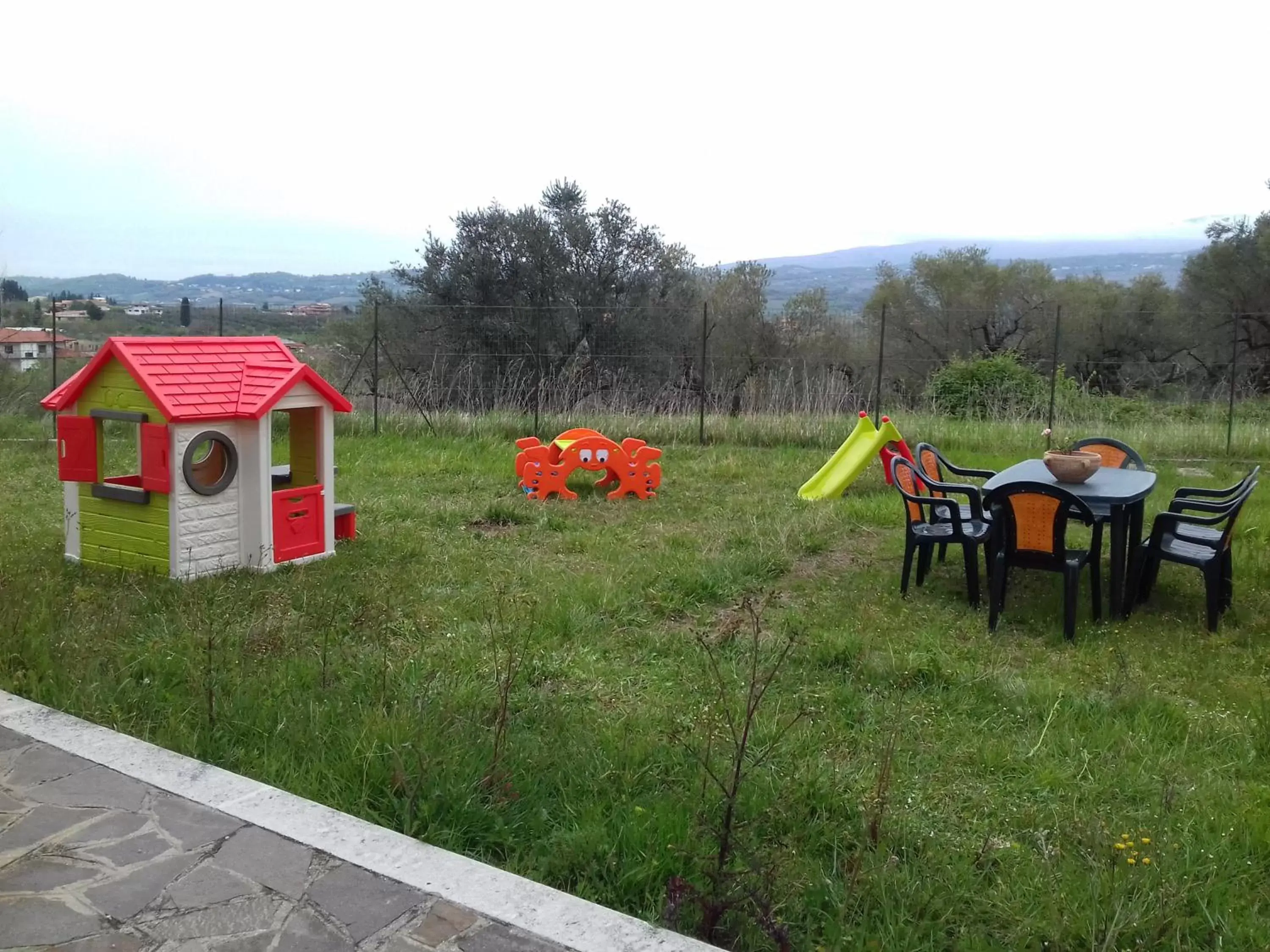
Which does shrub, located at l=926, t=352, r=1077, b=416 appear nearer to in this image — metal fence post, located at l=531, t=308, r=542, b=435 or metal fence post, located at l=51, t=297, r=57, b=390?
metal fence post, located at l=531, t=308, r=542, b=435

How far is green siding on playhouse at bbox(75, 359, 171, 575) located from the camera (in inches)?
253

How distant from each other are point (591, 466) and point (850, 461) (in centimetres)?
225

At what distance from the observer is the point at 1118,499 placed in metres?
5.89

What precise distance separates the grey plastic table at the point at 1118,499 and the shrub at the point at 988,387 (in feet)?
30.5

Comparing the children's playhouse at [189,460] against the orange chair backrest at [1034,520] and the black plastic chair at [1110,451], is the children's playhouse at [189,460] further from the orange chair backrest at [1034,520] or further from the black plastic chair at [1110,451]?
the black plastic chair at [1110,451]

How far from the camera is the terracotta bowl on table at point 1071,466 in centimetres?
635

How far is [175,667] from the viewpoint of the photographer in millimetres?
4539

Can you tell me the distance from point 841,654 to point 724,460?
6.42 m

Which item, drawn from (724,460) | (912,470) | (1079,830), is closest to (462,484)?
(724,460)

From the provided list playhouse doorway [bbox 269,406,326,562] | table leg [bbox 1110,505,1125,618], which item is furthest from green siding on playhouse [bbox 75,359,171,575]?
table leg [bbox 1110,505,1125,618]

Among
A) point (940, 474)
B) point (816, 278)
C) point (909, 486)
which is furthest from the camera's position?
point (816, 278)

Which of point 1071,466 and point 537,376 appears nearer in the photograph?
point 1071,466

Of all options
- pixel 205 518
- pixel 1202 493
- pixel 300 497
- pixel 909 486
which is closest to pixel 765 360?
pixel 909 486

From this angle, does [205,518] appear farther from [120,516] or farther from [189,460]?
[120,516]
